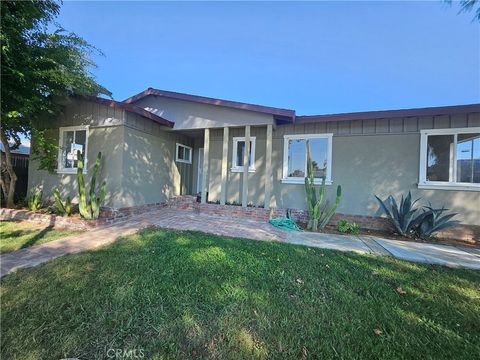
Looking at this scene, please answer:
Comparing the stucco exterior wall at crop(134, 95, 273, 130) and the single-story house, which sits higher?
the stucco exterior wall at crop(134, 95, 273, 130)

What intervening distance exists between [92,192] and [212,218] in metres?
3.37

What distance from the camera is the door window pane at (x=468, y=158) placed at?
586 cm

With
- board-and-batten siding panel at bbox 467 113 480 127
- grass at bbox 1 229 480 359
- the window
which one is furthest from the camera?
the window

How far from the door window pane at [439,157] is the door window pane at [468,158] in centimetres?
19

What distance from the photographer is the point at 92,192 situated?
231 inches

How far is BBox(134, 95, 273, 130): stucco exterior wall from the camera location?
24.4 feet

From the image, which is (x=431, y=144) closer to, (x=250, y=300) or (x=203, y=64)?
(x=250, y=300)

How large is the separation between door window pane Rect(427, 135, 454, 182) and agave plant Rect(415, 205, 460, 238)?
100 centimetres

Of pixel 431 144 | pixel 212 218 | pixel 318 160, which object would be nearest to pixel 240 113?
pixel 318 160

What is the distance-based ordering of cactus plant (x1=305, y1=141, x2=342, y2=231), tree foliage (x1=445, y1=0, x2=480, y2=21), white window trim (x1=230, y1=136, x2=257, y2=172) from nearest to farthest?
tree foliage (x1=445, y1=0, x2=480, y2=21) → cactus plant (x1=305, y1=141, x2=342, y2=231) → white window trim (x1=230, y1=136, x2=257, y2=172)

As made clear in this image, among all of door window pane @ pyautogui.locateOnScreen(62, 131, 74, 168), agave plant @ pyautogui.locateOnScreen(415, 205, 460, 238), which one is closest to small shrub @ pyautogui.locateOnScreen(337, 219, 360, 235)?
agave plant @ pyautogui.locateOnScreen(415, 205, 460, 238)

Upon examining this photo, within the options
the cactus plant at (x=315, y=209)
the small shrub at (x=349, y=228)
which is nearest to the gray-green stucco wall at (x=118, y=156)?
the cactus plant at (x=315, y=209)

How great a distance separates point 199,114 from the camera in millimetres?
8016

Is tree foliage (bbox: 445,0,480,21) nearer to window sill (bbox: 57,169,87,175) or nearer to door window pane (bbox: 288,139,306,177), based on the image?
door window pane (bbox: 288,139,306,177)
